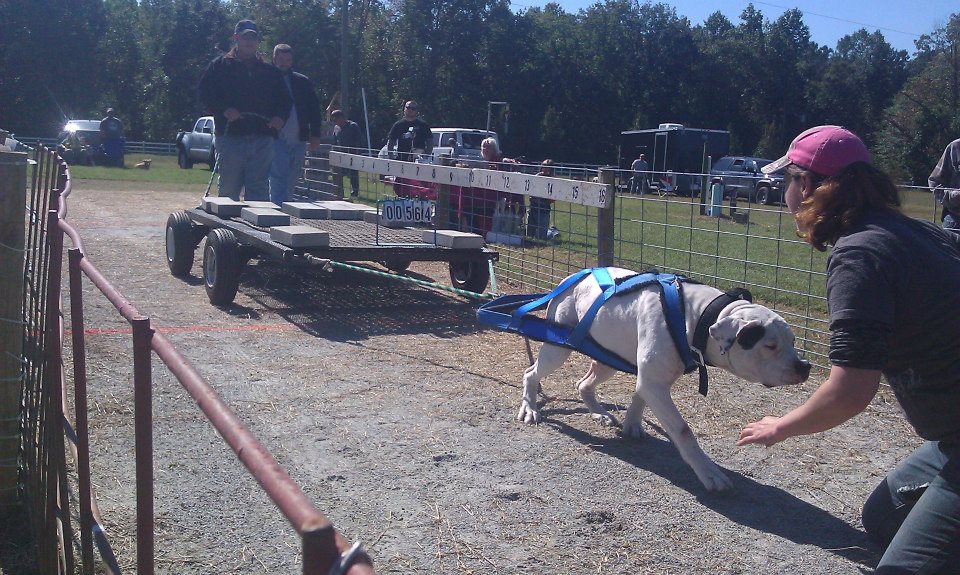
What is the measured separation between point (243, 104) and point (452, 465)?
651 cm

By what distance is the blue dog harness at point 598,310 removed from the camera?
14.1 ft

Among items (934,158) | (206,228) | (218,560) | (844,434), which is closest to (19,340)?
(218,560)

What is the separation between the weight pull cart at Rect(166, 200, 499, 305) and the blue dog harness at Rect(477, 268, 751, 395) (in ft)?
7.27

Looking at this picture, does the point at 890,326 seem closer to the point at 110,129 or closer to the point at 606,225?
the point at 606,225

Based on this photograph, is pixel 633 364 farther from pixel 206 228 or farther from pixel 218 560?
pixel 206 228

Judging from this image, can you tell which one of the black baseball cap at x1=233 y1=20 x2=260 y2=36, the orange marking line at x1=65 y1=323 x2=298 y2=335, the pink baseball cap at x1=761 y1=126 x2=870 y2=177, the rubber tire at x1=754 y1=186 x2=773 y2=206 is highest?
the black baseball cap at x1=233 y1=20 x2=260 y2=36

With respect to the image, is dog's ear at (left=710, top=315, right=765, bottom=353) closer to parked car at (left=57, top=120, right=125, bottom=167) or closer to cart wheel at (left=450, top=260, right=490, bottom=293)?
cart wheel at (left=450, top=260, right=490, bottom=293)

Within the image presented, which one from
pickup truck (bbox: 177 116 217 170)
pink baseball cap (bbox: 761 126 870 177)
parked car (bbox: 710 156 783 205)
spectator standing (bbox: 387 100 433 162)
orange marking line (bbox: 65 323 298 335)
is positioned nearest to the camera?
pink baseball cap (bbox: 761 126 870 177)

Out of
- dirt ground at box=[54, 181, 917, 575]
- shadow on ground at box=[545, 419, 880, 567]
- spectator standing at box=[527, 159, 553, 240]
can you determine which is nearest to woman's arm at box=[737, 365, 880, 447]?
dirt ground at box=[54, 181, 917, 575]

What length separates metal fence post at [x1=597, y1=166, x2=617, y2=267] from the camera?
8.07 meters

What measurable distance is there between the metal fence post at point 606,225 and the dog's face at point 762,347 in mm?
4032

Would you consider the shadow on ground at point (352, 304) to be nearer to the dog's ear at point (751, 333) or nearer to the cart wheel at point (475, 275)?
the cart wheel at point (475, 275)

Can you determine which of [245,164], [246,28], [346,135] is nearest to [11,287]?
[246,28]

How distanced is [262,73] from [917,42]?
2499 inches
